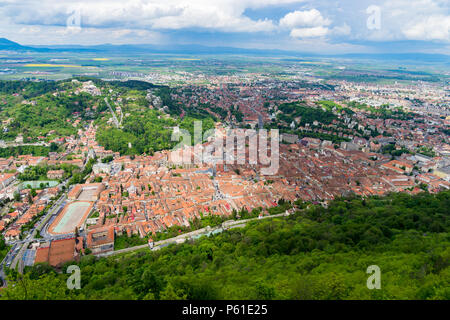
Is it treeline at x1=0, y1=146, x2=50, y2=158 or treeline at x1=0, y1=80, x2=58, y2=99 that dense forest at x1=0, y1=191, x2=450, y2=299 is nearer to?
treeline at x1=0, y1=146, x2=50, y2=158

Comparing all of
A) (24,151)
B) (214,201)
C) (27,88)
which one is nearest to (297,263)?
(214,201)

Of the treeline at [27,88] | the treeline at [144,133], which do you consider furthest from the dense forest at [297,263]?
the treeline at [27,88]

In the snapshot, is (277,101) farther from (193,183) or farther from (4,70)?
(4,70)

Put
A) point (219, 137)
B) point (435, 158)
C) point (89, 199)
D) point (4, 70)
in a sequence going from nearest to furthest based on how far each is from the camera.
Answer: point (89, 199)
point (435, 158)
point (219, 137)
point (4, 70)

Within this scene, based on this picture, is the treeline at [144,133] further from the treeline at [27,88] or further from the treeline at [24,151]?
the treeline at [27,88]
